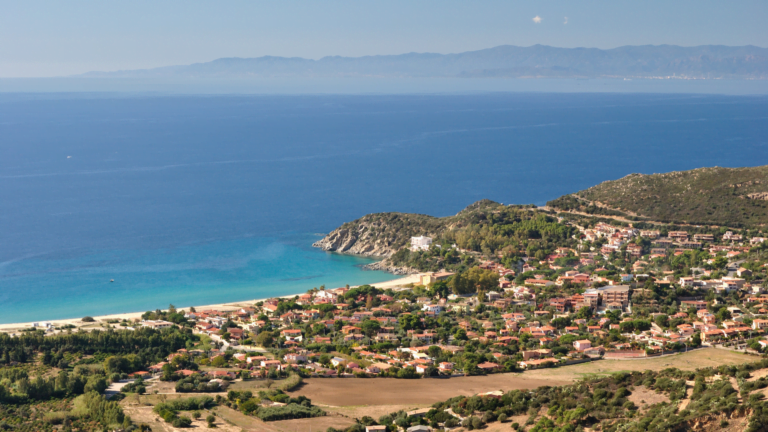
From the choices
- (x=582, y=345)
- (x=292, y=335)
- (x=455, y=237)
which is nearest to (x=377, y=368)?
(x=292, y=335)

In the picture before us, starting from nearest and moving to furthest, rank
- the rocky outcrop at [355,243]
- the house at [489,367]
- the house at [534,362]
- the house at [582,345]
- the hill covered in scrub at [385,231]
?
the house at [489,367] → the house at [534,362] → the house at [582,345] → the hill covered in scrub at [385,231] → the rocky outcrop at [355,243]

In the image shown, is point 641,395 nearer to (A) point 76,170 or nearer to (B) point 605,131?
(A) point 76,170

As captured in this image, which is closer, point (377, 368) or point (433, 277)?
point (377, 368)

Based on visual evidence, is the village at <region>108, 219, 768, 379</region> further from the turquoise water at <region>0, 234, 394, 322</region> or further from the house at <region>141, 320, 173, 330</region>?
the turquoise water at <region>0, 234, 394, 322</region>

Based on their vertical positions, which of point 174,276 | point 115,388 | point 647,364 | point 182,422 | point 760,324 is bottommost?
point 174,276

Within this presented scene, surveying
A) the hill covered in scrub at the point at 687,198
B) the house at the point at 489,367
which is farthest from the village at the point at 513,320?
the hill covered in scrub at the point at 687,198

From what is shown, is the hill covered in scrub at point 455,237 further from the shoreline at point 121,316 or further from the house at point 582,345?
the house at point 582,345

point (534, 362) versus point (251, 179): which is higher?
point (251, 179)

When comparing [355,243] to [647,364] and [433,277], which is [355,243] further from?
[647,364]
